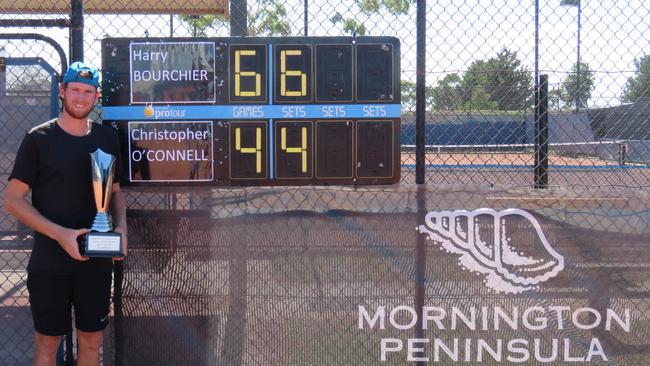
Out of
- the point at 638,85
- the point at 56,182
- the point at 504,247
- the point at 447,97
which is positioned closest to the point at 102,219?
the point at 56,182

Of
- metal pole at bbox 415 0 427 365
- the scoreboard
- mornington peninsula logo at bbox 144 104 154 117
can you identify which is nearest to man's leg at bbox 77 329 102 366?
the scoreboard

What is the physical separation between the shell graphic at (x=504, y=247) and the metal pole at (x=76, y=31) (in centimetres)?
243

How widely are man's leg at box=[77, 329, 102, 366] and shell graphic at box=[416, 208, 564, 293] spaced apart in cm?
205

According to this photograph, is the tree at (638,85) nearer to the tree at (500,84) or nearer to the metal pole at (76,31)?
the tree at (500,84)

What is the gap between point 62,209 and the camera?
3490 millimetres

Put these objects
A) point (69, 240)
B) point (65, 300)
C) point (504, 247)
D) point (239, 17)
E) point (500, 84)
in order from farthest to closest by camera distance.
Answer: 1. point (500, 84)
2. point (239, 17)
3. point (504, 247)
4. point (65, 300)
5. point (69, 240)

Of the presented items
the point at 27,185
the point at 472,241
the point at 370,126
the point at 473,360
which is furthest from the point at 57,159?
the point at 473,360

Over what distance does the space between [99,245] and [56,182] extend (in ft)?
1.41

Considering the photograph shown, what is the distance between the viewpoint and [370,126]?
4.07 metres

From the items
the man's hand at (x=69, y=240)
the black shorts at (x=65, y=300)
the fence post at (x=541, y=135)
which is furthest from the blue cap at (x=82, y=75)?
the fence post at (x=541, y=135)

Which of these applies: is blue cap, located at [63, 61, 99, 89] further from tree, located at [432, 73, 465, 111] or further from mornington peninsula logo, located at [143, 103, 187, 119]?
tree, located at [432, 73, 465, 111]

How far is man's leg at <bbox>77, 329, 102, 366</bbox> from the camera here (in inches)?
144

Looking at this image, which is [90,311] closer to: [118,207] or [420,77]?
[118,207]

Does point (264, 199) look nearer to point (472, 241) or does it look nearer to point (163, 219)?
point (163, 219)
